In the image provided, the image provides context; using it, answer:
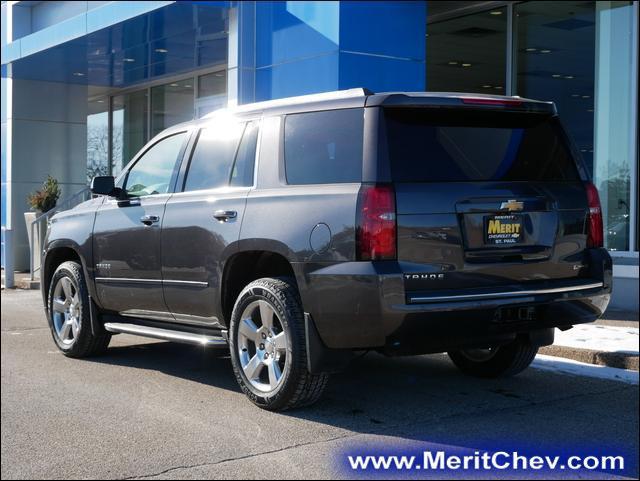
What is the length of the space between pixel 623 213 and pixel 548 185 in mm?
6754

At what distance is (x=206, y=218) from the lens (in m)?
6.12

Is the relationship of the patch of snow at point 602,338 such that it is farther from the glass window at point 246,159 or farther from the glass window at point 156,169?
the glass window at point 156,169

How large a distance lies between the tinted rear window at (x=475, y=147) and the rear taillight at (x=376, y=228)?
0.70 ft

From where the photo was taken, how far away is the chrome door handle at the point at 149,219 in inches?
260

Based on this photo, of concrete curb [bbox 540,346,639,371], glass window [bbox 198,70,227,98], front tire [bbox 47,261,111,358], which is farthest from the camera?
glass window [bbox 198,70,227,98]

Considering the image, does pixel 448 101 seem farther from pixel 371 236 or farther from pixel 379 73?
pixel 379 73

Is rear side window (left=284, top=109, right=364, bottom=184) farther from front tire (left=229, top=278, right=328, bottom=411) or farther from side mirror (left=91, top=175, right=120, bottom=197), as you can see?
side mirror (left=91, top=175, right=120, bottom=197)

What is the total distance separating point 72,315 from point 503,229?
4.25m

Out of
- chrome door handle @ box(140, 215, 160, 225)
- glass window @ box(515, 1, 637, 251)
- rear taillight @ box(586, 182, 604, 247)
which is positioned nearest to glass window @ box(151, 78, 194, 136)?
glass window @ box(515, 1, 637, 251)

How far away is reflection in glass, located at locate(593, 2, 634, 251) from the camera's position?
11.8m

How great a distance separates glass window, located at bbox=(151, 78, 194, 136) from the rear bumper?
1514 cm

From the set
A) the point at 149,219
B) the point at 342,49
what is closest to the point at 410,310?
the point at 149,219

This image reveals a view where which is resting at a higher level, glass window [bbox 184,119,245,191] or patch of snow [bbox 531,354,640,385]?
glass window [bbox 184,119,245,191]

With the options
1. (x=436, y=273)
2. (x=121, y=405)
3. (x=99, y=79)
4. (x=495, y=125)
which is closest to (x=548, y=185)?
(x=495, y=125)
